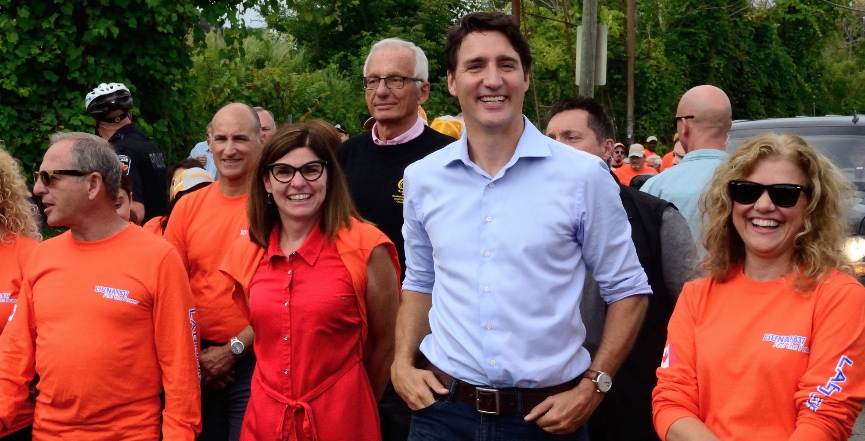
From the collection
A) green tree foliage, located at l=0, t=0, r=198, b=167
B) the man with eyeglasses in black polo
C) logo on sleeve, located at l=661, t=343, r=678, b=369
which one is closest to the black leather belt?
logo on sleeve, located at l=661, t=343, r=678, b=369

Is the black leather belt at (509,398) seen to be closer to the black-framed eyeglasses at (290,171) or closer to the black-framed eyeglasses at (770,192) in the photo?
the black-framed eyeglasses at (770,192)

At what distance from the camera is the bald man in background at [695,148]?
5246 millimetres

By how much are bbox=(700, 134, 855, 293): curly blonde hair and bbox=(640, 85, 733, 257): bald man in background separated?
1.50m

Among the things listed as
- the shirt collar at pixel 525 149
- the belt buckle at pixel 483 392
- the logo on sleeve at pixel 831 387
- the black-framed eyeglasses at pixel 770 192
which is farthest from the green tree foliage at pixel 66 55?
the logo on sleeve at pixel 831 387

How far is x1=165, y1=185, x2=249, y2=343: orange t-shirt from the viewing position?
16.2ft

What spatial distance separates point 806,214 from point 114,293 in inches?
102

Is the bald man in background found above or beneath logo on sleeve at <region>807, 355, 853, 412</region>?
above

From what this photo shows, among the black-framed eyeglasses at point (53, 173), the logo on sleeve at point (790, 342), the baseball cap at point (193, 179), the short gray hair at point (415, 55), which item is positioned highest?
the short gray hair at point (415, 55)

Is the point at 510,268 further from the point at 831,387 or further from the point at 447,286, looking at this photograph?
the point at 831,387

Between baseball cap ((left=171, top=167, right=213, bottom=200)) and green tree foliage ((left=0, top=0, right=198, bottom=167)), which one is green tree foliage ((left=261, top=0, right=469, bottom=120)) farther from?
→ baseball cap ((left=171, top=167, right=213, bottom=200))

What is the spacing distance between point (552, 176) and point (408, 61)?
7.57ft

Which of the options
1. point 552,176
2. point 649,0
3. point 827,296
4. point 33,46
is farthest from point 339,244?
point 649,0

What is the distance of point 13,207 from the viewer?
4.64 m

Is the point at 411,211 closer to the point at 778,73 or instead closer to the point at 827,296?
the point at 827,296
